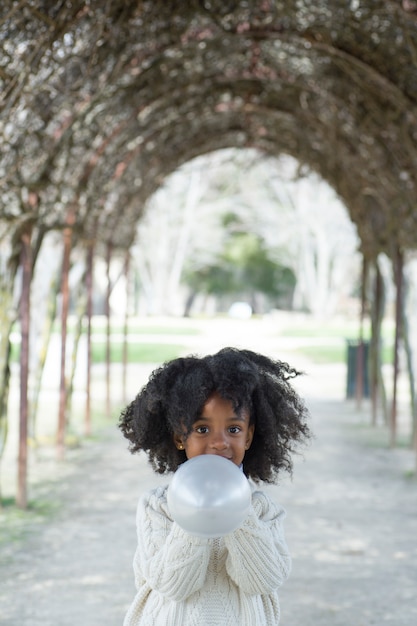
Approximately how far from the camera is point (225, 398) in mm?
2373

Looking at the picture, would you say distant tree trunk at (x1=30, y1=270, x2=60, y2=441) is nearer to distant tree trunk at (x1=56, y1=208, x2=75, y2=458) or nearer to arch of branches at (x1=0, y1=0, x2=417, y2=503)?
distant tree trunk at (x1=56, y1=208, x2=75, y2=458)

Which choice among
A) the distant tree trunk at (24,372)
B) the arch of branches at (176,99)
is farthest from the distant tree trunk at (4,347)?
the distant tree trunk at (24,372)

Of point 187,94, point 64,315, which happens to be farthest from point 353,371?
point 64,315

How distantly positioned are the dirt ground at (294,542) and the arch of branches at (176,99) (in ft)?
2.64

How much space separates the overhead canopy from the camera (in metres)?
5.62

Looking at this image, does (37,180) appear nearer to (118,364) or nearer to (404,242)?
(404,242)

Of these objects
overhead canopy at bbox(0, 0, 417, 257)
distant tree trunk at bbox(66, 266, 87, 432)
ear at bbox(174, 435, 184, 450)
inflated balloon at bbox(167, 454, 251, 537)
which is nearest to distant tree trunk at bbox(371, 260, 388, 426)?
overhead canopy at bbox(0, 0, 417, 257)

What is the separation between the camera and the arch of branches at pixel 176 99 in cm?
565

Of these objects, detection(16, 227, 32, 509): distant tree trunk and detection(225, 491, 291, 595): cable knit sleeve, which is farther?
detection(16, 227, 32, 509): distant tree trunk

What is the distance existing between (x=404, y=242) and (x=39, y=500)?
378cm

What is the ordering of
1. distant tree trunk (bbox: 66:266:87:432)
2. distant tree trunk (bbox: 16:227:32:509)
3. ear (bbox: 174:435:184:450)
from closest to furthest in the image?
ear (bbox: 174:435:184:450) → distant tree trunk (bbox: 16:227:32:509) → distant tree trunk (bbox: 66:266:87:432)

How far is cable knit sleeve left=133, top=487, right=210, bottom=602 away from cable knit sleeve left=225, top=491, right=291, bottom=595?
7 cm

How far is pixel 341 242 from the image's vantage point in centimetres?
3538

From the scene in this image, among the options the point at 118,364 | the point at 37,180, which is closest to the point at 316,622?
the point at 37,180
